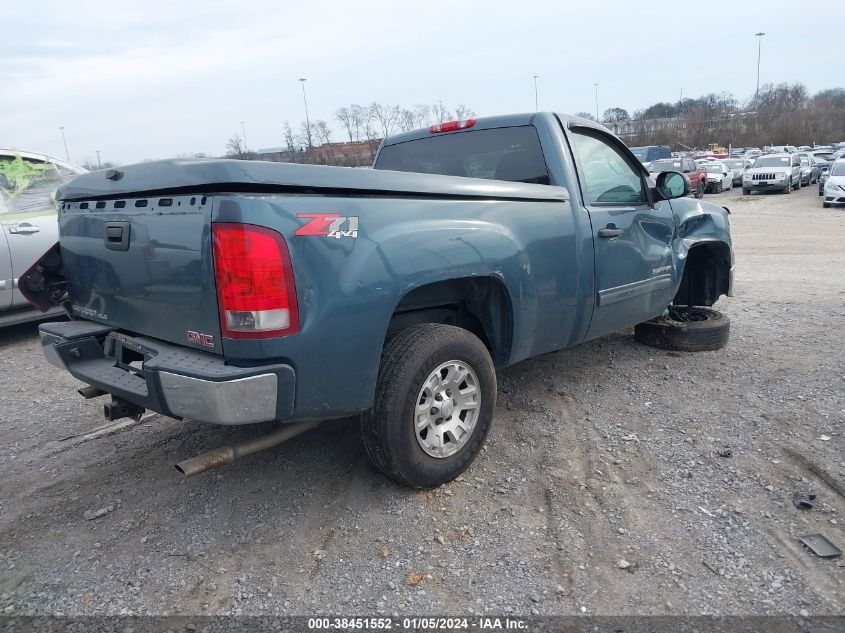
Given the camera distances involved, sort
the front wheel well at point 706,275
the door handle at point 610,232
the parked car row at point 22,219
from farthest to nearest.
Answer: the parked car row at point 22,219
the front wheel well at point 706,275
the door handle at point 610,232

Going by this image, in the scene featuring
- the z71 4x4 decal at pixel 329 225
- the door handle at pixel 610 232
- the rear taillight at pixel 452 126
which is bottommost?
the door handle at pixel 610 232

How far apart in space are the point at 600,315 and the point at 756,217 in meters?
16.4

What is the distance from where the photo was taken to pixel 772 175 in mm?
24453

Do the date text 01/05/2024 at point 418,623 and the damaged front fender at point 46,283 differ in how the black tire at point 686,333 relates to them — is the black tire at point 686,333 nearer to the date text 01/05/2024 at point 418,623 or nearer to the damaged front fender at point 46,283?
the date text 01/05/2024 at point 418,623

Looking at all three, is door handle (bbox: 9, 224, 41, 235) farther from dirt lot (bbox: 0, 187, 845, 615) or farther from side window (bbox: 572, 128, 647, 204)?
side window (bbox: 572, 128, 647, 204)

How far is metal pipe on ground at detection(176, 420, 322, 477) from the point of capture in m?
2.71

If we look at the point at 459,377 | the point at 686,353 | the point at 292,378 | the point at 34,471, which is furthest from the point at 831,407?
the point at 34,471

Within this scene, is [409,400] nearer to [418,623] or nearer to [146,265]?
[418,623]

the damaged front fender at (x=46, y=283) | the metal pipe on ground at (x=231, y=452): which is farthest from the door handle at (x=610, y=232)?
the damaged front fender at (x=46, y=283)

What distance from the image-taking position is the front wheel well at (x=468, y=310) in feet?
10.8

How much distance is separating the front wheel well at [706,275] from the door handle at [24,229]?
6.35 meters

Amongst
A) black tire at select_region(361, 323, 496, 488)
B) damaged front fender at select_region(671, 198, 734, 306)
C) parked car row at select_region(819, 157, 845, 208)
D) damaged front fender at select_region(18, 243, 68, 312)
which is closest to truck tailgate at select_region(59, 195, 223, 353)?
damaged front fender at select_region(18, 243, 68, 312)

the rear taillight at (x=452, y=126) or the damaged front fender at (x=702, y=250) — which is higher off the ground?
the rear taillight at (x=452, y=126)

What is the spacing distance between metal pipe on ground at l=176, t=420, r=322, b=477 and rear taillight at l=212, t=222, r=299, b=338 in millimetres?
635
